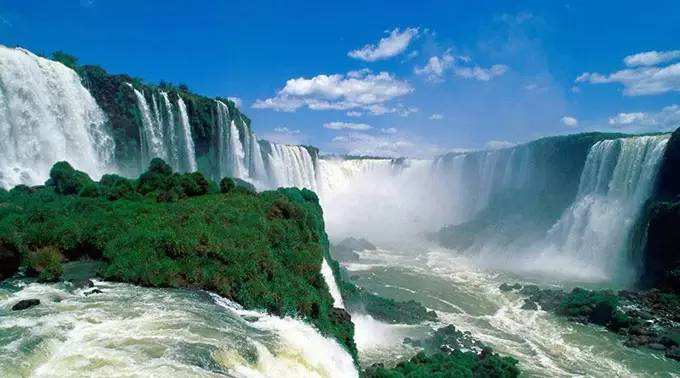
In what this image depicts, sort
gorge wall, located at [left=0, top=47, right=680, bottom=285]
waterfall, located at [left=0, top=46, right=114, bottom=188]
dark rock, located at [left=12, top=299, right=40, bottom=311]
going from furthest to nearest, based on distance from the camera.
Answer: gorge wall, located at [left=0, top=47, right=680, bottom=285], waterfall, located at [left=0, top=46, right=114, bottom=188], dark rock, located at [left=12, top=299, right=40, bottom=311]

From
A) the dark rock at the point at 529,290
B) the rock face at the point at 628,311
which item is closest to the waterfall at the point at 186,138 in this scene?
the dark rock at the point at 529,290

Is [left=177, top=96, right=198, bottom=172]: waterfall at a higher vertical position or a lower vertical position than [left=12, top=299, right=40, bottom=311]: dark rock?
higher

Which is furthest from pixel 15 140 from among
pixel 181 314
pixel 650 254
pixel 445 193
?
pixel 445 193

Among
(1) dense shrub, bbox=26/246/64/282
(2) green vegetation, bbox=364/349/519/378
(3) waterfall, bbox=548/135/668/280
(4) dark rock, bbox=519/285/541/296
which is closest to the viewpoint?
(1) dense shrub, bbox=26/246/64/282

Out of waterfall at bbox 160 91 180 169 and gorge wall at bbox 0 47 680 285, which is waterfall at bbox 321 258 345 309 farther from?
waterfall at bbox 160 91 180 169

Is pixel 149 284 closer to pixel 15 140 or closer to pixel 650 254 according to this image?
pixel 15 140

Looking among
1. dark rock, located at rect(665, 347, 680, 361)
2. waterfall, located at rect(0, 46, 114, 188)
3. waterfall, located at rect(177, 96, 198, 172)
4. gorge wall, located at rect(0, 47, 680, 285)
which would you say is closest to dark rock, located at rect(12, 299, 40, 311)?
waterfall, located at rect(0, 46, 114, 188)

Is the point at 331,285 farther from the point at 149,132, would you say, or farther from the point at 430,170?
the point at 430,170

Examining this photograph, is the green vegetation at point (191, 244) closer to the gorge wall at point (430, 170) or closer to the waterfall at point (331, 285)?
the waterfall at point (331, 285)
